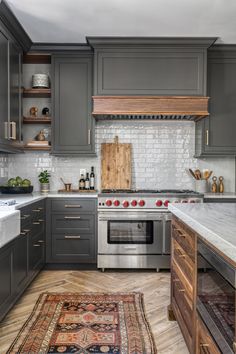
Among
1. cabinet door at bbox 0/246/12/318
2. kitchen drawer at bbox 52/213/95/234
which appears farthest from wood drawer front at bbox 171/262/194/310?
kitchen drawer at bbox 52/213/95/234

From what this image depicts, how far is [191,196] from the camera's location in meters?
3.97

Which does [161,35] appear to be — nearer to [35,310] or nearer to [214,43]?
[214,43]

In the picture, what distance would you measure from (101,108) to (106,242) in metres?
1.56

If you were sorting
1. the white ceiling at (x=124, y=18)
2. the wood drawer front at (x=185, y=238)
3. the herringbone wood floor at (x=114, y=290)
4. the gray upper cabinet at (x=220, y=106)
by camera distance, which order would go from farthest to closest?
the gray upper cabinet at (x=220, y=106)
the white ceiling at (x=124, y=18)
the herringbone wood floor at (x=114, y=290)
the wood drawer front at (x=185, y=238)

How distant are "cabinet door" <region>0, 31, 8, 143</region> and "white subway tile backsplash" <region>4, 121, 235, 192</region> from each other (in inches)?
45.8

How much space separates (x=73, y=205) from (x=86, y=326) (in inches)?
64.8

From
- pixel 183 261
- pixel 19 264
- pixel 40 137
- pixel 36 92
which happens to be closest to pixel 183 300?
pixel 183 261

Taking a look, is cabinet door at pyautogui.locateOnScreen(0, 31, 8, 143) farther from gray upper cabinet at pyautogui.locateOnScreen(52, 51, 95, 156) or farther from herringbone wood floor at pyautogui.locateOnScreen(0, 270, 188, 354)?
herringbone wood floor at pyautogui.locateOnScreen(0, 270, 188, 354)

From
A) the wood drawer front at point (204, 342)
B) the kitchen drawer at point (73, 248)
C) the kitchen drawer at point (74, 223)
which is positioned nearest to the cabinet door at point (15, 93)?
the kitchen drawer at point (74, 223)

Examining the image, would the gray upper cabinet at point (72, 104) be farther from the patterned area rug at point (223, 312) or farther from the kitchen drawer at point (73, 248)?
the patterned area rug at point (223, 312)

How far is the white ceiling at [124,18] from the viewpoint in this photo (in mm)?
3189

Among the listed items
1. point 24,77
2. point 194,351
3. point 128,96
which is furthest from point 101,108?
point 194,351

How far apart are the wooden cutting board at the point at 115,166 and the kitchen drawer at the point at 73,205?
20.1 inches

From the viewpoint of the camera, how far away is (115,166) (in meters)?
4.52
